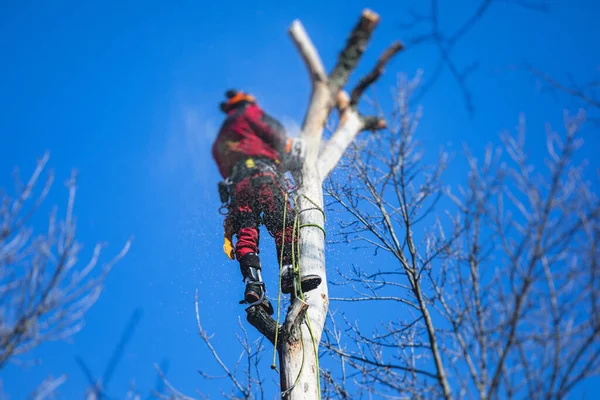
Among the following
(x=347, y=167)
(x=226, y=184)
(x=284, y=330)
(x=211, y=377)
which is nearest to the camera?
(x=284, y=330)

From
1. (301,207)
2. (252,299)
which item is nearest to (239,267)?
(252,299)

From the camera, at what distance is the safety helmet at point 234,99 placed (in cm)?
454

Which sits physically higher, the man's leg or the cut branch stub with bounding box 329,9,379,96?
the cut branch stub with bounding box 329,9,379,96

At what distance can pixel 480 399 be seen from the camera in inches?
105

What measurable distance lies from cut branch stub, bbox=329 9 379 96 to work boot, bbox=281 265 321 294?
1.10 m

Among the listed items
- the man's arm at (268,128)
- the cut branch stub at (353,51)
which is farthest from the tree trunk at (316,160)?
the man's arm at (268,128)

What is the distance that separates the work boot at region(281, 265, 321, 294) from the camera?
308 cm

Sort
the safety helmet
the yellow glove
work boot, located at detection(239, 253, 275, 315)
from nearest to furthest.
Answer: work boot, located at detection(239, 253, 275, 315), the yellow glove, the safety helmet

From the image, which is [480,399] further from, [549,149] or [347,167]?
[347,167]

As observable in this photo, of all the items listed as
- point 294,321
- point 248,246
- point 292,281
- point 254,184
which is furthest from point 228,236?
point 294,321

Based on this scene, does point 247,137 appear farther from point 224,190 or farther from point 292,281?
point 292,281

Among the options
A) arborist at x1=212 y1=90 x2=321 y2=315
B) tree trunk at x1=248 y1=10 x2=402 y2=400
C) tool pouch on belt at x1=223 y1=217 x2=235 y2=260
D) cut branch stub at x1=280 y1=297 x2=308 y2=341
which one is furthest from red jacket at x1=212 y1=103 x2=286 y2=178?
cut branch stub at x1=280 y1=297 x2=308 y2=341

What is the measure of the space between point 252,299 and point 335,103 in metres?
1.31

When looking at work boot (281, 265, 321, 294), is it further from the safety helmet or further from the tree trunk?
the safety helmet
